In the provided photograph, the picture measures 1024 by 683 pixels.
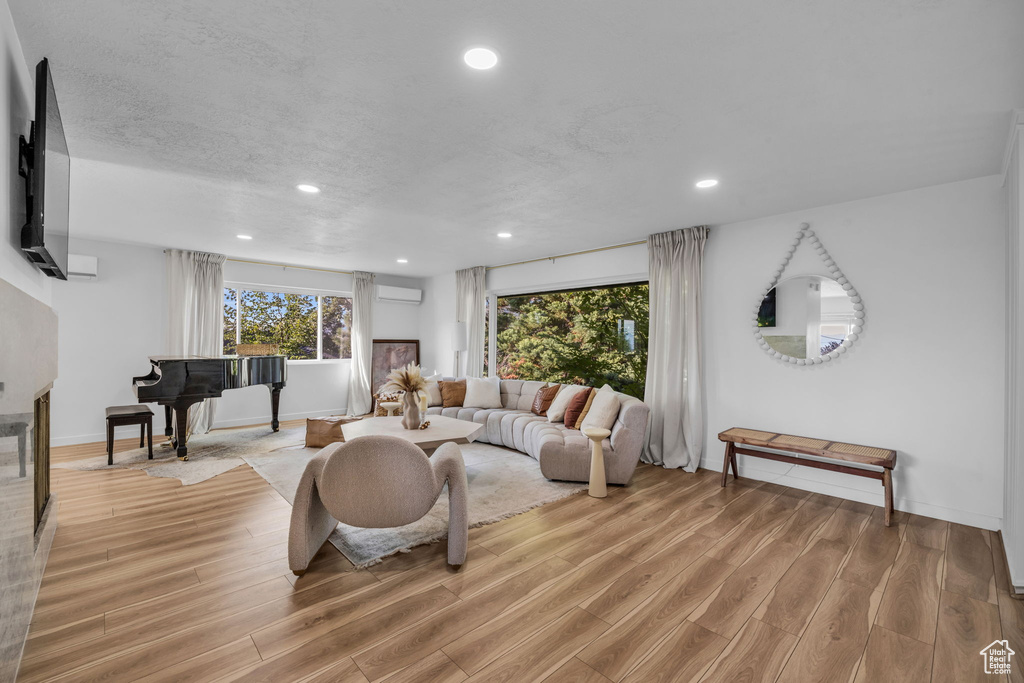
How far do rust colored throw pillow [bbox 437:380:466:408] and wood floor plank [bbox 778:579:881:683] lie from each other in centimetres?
473

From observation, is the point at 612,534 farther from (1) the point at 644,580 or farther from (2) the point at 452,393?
(2) the point at 452,393

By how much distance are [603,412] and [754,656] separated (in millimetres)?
2668

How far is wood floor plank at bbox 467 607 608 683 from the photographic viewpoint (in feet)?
5.93

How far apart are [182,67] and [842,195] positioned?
15.1 ft

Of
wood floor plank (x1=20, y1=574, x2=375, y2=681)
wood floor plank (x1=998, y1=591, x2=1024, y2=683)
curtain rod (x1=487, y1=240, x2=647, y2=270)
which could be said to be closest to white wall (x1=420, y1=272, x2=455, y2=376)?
curtain rod (x1=487, y1=240, x2=647, y2=270)

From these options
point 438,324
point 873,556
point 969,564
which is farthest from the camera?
point 438,324

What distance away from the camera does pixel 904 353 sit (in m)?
3.64

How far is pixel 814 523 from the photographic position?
3369mm

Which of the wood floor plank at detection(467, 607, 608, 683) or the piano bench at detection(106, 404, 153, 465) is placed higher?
the piano bench at detection(106, 404, 153, 465)

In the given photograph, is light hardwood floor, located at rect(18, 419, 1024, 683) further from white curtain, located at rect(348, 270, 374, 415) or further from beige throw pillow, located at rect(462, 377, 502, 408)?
white curtain, located at rect(348, 270, 374, 415)

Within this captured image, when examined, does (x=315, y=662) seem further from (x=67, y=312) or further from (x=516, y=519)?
(x=67, y=312)

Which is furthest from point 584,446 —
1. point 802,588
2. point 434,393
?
point 434,393

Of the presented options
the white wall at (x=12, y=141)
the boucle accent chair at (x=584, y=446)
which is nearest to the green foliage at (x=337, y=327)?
the boucle accent chair at (x=584, y=446)

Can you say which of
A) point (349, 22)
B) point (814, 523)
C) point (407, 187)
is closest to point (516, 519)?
point (814, 523)
